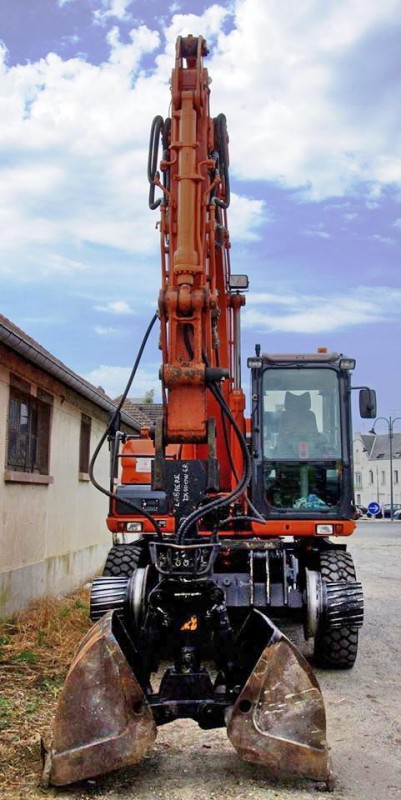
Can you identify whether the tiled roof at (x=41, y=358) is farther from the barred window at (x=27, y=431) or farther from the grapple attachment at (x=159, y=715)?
the grapple attachment at (x=159, y=715)

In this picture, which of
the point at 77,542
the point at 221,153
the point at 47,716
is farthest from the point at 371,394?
the point at 77,542

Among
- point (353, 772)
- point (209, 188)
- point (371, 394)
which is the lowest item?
point (353, 772)

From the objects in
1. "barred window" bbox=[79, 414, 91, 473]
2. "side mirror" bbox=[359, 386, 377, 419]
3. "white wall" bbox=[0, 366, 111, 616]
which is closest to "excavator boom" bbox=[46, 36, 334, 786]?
"side mirror" bbox=[359, 386, 377, 419]

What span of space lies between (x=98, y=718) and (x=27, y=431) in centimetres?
606

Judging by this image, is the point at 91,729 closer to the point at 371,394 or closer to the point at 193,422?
the point at 193,422

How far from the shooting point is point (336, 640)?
683 centimetres

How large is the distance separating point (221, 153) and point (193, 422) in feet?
8.94

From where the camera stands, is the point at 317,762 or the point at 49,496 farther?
the point at 49,496

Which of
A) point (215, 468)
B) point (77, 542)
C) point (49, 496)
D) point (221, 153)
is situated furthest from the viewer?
point (77, 542)

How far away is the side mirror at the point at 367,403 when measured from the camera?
25.4ft

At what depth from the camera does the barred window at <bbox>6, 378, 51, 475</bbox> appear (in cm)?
914

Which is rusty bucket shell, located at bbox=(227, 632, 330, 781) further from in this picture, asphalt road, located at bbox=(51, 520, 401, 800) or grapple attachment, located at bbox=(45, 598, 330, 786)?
asphalt road, located at bbox=(51, 520, 401, 800)

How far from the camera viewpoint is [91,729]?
13.4 feet

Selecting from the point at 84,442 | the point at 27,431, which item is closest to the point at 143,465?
the point at 27,431
